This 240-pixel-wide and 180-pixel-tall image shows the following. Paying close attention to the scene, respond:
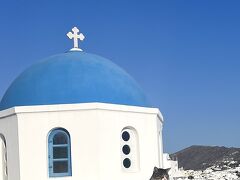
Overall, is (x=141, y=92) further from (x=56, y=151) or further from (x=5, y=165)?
(x=5, y=165)

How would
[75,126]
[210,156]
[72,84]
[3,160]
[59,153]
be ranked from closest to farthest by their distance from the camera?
[75,126] < [59,153] < [72,84] < [3,160] < [210,156]

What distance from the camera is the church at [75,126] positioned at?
1171 cm

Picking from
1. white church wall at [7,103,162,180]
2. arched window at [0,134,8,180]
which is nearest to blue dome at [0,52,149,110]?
white church wall at [7,103,162,180]

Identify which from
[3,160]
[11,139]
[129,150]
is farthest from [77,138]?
[3,160]

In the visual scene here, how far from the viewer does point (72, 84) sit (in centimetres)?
1217

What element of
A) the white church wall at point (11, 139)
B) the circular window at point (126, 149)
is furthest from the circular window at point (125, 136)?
the white church wall at point (11, 139)

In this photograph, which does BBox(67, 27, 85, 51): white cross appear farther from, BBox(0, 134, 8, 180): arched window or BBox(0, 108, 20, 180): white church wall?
BBox(0, 134, 8, 180): arched window

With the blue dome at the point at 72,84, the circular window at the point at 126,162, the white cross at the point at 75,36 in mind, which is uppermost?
the white cross at the point at 75,36

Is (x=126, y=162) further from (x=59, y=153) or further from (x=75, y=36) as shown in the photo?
(x=75, y=36)

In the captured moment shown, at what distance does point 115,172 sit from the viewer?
12.0 meters

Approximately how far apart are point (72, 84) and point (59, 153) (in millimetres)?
1748

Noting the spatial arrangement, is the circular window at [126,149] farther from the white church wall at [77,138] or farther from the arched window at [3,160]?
the arched window at [3,160]

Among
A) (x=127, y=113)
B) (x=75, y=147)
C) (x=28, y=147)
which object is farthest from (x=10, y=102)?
(x=127, y=113)

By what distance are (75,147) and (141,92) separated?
2.87m
